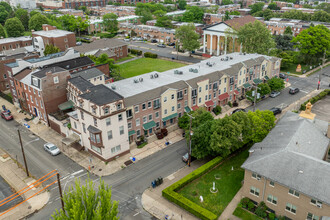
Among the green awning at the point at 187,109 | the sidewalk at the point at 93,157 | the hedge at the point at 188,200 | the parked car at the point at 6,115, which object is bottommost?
the sidewalk at the point at 93,157

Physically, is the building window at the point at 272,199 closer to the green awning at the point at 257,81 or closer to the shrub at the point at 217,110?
the shrub at the point at 217,110

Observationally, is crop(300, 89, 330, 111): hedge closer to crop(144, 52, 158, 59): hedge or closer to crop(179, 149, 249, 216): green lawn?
crop(179, 149, 249, 216): green lawn

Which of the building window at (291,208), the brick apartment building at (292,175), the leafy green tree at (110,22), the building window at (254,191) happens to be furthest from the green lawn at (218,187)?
the leafy green tree at (110,22)

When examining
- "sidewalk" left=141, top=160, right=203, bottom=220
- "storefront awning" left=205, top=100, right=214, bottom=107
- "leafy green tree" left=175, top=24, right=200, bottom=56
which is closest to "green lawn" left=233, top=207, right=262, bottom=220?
"sidewalk" left=141, top=160, right=203, bottom=220

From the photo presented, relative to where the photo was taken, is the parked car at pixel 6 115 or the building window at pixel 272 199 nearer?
the building window at pixel 272 199

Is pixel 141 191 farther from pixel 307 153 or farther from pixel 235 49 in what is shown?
pixel 235 49
